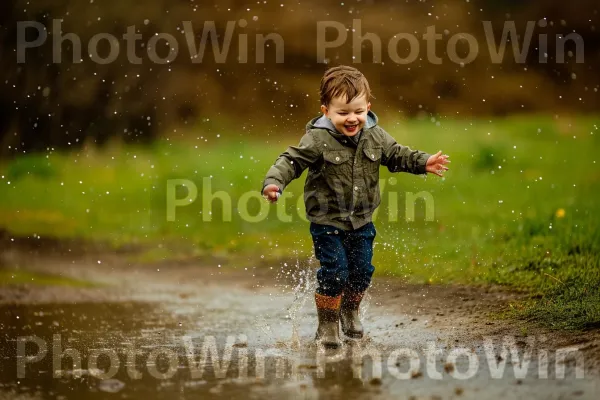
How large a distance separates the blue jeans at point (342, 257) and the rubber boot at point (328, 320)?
3 cm

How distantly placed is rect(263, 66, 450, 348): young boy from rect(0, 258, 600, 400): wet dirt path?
10.8 inches

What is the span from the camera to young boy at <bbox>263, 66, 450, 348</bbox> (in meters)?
4.58

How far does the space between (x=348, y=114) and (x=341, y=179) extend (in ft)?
1.07

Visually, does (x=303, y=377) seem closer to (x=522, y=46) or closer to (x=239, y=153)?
(x=239, y=153)

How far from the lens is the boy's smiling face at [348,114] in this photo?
457 centimetres

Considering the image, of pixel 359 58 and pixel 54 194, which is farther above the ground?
pixel 359 58

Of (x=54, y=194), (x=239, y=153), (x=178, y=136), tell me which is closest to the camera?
(x=54, y=194)

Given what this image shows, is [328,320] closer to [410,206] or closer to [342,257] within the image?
[342,257]

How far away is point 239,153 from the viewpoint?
12227 mm

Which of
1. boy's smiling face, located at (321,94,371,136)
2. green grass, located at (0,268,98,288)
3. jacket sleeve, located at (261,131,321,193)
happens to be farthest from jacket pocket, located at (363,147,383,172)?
green grass, located at (0,268,98,288)

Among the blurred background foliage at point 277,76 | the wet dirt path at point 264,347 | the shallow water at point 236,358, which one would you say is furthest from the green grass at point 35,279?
the blurred background foliage at point 277,76

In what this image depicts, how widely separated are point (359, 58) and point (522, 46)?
2.89m

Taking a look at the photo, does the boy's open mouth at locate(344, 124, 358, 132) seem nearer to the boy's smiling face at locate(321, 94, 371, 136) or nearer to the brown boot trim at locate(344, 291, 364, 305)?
the boy's smiling face at locate(321, 94, 371, 136)

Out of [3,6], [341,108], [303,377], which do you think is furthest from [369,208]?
[3,6]
